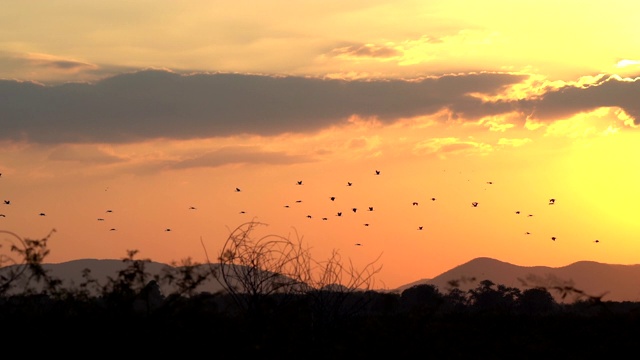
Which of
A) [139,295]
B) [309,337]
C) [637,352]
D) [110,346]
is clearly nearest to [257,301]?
[309,337]

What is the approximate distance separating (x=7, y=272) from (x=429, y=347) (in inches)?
399

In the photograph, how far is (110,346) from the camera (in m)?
18.4

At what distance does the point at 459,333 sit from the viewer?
24.8 meters

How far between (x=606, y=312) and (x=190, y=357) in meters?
14.6

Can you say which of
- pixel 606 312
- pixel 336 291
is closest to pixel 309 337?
pixel 336 291

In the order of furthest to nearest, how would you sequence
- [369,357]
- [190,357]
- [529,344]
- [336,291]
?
[336,291], [529,344], [369,357], [190,357]

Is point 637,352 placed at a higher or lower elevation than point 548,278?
lower

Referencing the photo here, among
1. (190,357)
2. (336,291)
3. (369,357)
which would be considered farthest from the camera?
(336,291)

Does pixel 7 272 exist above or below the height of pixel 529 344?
above

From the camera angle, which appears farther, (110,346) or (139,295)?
(139,295)

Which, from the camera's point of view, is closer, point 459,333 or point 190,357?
point 190,357

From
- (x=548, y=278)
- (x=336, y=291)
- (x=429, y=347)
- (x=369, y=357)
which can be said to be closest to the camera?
(x=369, y=357)

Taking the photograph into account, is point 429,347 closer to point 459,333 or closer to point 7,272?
point 459,333

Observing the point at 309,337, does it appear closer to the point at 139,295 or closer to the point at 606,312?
the point at 139,295
